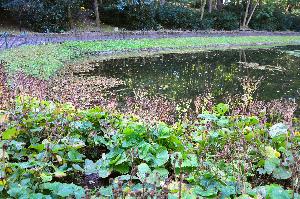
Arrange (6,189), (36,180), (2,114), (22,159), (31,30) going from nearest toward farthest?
(6,189) < (36,180) < (22,159) < (2,114) < (31,30)

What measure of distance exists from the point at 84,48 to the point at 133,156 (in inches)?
643

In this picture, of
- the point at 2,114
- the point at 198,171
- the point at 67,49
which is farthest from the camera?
the point at 67,49

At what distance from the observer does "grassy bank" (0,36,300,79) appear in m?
13.3

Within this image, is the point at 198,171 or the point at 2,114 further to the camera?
the point at 2,114

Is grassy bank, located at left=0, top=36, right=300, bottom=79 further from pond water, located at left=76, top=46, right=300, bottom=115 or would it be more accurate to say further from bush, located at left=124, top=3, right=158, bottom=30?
bush, located at left=124, top=3, right=158, bottom=30

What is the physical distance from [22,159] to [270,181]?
2.84 m

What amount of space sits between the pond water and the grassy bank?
1479 millimetres

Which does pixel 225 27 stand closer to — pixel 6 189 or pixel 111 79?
pixel 111 79

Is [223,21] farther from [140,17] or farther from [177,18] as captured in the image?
[140,17]

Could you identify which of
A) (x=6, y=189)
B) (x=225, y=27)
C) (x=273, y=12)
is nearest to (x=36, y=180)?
(x=6, y=189)

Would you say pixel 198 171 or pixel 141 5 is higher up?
pixel 141 5

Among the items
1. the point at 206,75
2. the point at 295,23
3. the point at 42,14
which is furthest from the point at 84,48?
the point at 295,23

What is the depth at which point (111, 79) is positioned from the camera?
13.7 metres

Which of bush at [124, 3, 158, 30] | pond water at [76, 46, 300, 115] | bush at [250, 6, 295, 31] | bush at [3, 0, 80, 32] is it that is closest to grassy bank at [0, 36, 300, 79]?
pond water at [76, 46, 300, 115]
